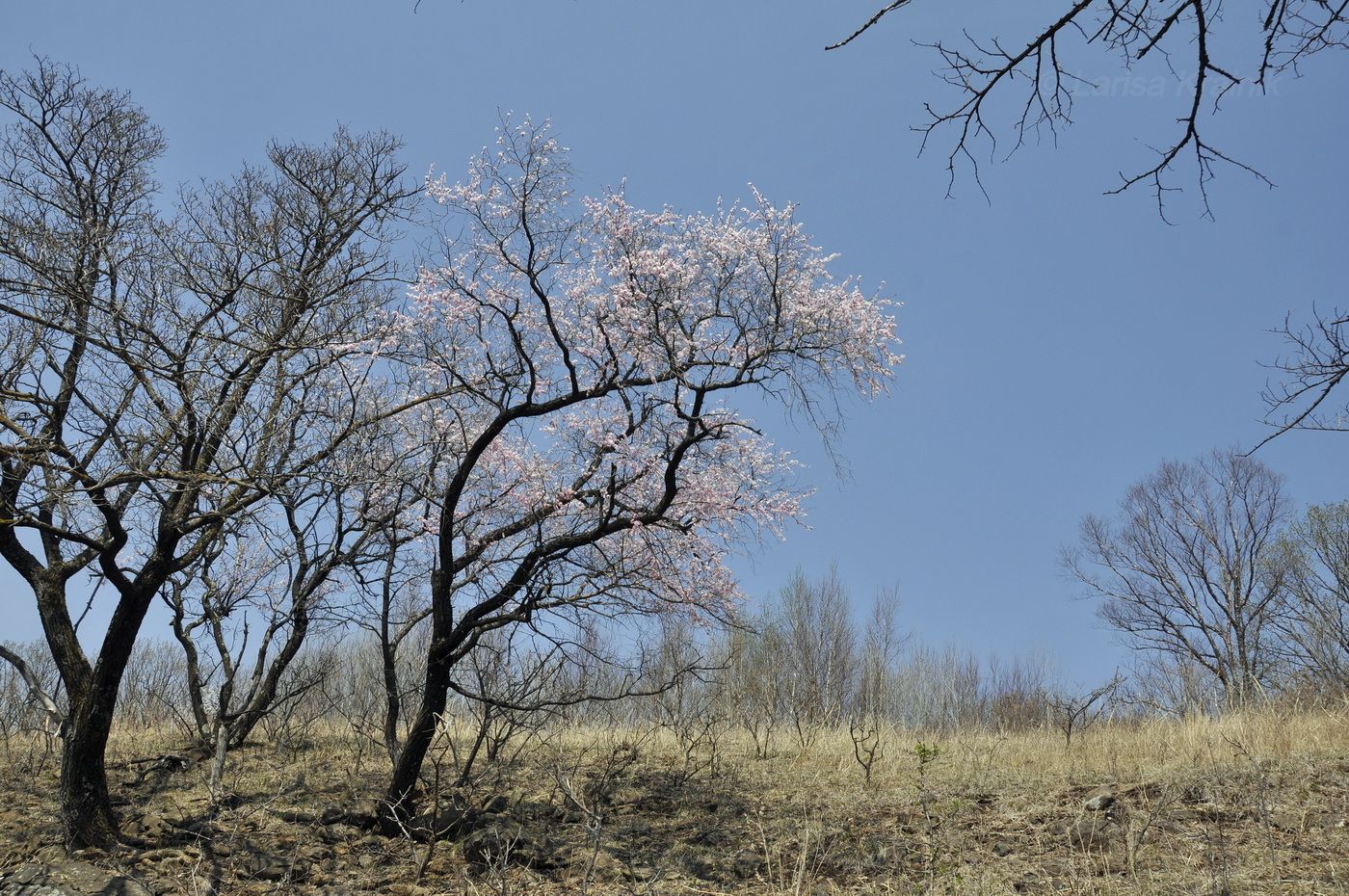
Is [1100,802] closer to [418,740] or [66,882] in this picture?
[418,740]

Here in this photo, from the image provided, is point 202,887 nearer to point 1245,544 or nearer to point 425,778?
point 425,778

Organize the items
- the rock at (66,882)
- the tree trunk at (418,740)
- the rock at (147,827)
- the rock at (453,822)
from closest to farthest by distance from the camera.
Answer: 1. the rock at (66,882)
2. the rock at (147,827)
3. the rock at (453,822)
4. the tree trunk at (418,740)

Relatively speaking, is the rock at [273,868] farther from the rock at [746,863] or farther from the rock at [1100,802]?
the rock at [1100,802]

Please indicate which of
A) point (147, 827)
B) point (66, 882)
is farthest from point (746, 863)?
point (147, 827)

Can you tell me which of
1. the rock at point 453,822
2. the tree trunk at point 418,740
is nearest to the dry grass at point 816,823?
the rock at point 453,822

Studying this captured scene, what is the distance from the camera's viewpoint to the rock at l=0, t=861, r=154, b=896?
6.71 metres

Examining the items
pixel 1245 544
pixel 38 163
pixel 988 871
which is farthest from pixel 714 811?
pixel 1245 544

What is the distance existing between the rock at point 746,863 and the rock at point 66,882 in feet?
14.2

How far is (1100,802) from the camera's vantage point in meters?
7.68

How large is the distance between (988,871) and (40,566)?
27.6 feet

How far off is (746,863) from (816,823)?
103cm

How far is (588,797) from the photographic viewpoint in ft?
31.5

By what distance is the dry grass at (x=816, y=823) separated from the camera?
6301 mm

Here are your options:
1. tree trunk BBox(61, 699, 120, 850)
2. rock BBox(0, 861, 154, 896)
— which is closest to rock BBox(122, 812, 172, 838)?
tree trunk BBox(61, 699, 120, 850)
